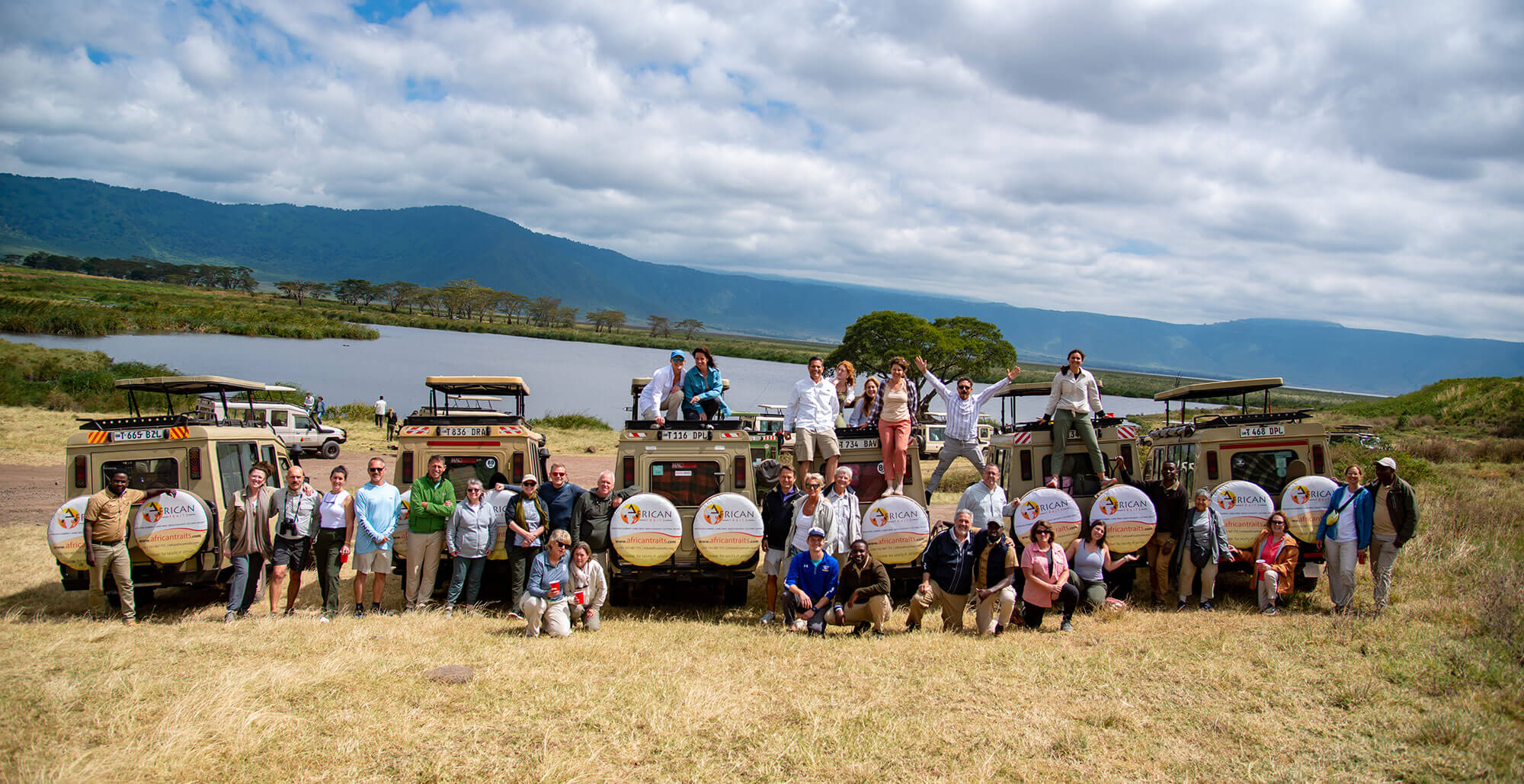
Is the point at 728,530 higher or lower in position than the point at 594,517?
lower

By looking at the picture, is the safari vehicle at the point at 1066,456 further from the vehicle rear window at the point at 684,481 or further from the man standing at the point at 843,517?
the vehicle rear window at the point at 684,481

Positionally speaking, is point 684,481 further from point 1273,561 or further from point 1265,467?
point 1265,467

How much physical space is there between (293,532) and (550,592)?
2866 mm

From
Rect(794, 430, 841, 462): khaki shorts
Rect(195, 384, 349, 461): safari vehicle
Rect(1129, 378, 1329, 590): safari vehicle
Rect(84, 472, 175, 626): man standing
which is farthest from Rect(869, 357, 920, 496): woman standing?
Rect(195, 384, 349, 461): safari vehicle

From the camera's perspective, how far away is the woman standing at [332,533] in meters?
9.18

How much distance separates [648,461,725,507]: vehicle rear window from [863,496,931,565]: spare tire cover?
6.27 ft

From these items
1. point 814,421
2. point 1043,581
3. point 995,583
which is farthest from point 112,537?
point 1043,581

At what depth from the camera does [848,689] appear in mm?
7023

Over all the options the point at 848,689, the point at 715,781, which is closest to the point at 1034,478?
the point at 848,689

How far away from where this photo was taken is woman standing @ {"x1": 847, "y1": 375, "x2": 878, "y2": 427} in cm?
1134

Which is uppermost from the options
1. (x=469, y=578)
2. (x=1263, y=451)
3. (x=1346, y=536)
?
(x=1263, y=451)

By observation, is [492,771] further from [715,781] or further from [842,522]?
[842,522]

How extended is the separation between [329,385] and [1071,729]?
51756 mm

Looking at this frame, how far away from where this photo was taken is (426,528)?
950 centimetres
